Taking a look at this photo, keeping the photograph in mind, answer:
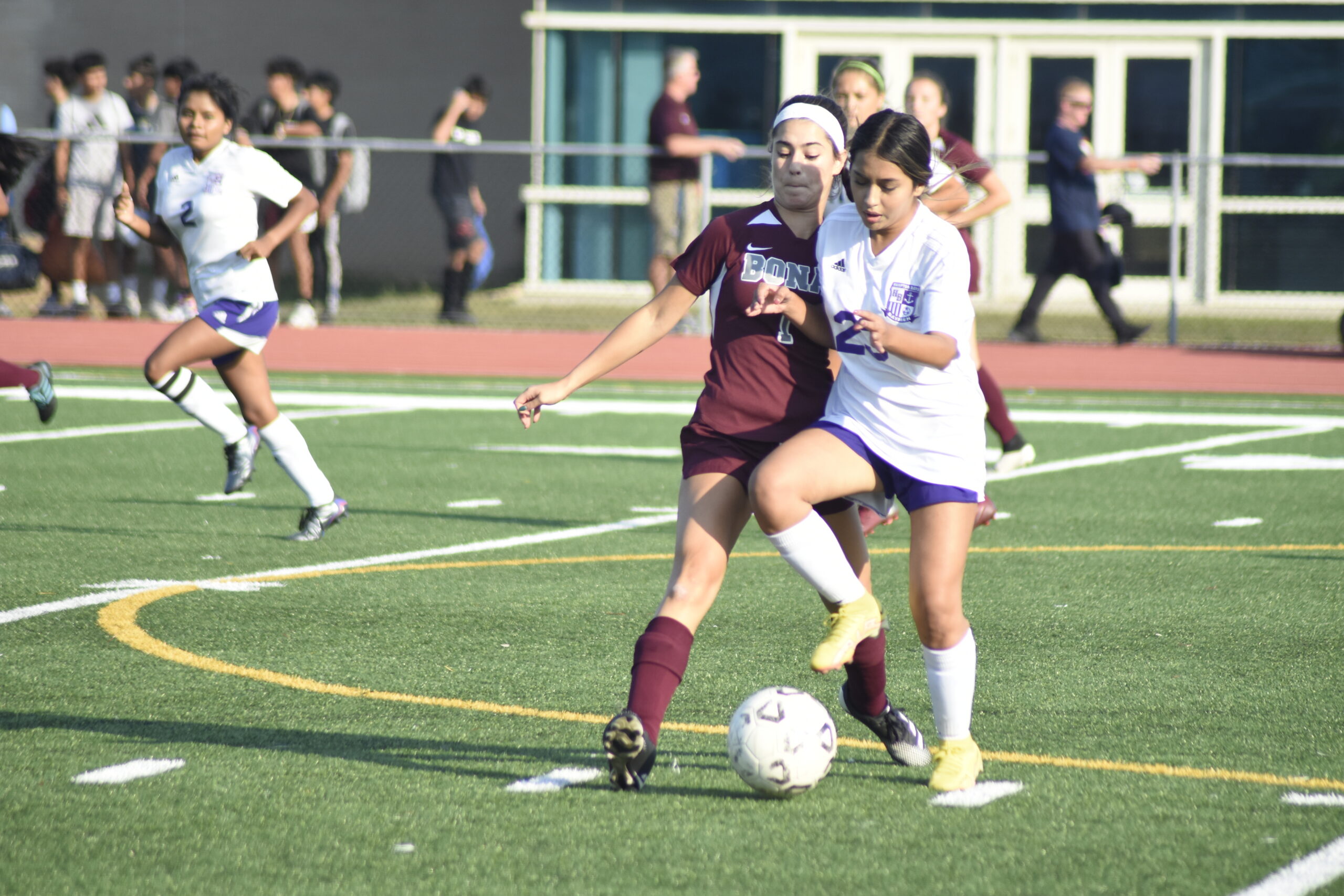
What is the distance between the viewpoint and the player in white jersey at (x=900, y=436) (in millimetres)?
4262

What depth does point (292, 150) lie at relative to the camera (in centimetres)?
1820

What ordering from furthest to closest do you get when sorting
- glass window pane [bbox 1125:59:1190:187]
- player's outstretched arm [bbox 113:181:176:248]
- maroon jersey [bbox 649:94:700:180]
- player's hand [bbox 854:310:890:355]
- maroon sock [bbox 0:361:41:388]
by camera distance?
glass window pane [bbox 1125:59:1190:187] < maroon jersey [bbox 649:94:700:180] < maroon sock [bbox 0:361:41:388] < player's outstretched arm [bbox 113:181:176:248] < player's hand [bbox 854:310:890:355]

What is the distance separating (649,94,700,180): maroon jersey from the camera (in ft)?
55.6

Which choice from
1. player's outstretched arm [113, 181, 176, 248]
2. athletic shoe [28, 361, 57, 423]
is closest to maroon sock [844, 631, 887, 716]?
player's outstretched arm [113, 181, 176, 248]

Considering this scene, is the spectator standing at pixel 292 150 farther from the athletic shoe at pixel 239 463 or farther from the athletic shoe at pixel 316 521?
the athletic shoe at pixel 316 521

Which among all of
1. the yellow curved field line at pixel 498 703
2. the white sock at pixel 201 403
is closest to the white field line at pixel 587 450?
the white sock at pixel 201 403

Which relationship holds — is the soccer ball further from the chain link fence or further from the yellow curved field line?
the chain link fence

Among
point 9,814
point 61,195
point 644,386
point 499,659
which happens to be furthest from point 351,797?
point 61,195

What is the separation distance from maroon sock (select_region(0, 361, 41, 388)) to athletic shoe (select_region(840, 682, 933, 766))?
5.50 meters

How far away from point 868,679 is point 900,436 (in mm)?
662

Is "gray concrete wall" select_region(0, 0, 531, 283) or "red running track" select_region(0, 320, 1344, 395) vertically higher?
"gray concrete wall" select_region(0, 0, 531, 283)

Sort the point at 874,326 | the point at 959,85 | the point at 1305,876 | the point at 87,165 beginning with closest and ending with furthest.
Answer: the point at 1305,876 < the point at 874,326 < the point at 87,165 < the point at 959,85

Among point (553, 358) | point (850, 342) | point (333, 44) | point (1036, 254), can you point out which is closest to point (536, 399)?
point (850, 342)

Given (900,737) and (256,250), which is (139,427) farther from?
(900,737)
